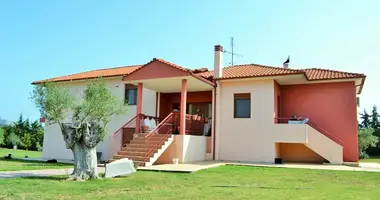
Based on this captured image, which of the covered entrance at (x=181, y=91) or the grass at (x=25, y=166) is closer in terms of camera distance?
the grass at (x=25, y=166)

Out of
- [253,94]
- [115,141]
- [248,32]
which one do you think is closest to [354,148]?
[253,94]

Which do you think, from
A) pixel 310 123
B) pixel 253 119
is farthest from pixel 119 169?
pixel 310 123

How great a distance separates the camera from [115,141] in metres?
20.0

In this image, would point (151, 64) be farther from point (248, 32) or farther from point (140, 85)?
point (248, 32)

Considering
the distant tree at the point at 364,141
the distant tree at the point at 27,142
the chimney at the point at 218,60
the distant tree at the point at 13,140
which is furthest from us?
the distant tree at the point at 13,140

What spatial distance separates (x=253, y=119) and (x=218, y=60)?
434 centimetres

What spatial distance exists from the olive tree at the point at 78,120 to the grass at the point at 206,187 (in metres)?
0.89

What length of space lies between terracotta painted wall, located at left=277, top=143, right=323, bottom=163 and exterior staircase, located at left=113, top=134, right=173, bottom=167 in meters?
7.22

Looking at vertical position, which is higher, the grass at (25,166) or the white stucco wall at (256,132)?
the white stucco wall at (256,132)

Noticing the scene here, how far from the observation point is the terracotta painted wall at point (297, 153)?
19.8 metres

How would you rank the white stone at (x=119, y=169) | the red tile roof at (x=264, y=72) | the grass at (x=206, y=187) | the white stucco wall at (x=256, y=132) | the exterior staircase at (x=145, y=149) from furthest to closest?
the red tile roof at (x=264, y=72), the white stucco wall at (x=256, y=132), the exterior staircase at (x=145, y=149), the white stone at (x=119, y=169), the grass at (x=206, y=187)

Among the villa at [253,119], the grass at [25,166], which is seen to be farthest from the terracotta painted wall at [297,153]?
the grass at [25,166]

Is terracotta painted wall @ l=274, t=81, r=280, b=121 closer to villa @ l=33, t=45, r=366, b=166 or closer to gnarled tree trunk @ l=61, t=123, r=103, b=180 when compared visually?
villa @ l=33, t=45, r=366, b=166

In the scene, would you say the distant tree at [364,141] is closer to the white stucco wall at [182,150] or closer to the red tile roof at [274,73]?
the red tile roof at [274,73]
